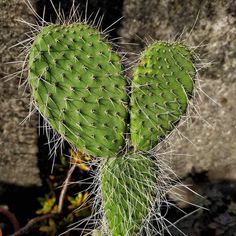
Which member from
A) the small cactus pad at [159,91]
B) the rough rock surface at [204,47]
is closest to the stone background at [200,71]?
the rough rock surface at [204,47]

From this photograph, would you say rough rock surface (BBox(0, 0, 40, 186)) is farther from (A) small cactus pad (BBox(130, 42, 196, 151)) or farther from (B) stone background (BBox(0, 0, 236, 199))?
(A) small cactus pad (BBox(130, 42, 196, 151))

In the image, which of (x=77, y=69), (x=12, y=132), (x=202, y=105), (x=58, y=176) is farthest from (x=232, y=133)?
(x=77, y=69)

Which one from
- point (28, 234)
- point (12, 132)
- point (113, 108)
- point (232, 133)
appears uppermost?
point (113, 108)

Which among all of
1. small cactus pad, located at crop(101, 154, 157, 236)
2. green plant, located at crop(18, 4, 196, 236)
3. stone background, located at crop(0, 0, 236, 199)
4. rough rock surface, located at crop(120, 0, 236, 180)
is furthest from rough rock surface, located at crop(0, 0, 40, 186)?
small cactus pad, located at crop(101, 154, 157, 236)

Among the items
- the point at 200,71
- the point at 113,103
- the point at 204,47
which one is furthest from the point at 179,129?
the point at 113,103

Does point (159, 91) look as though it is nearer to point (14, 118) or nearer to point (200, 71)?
point (200, 71)

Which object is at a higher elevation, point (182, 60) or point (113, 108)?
point (182, 60)

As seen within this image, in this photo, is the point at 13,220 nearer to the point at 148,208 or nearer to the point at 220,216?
the point at 148,208
